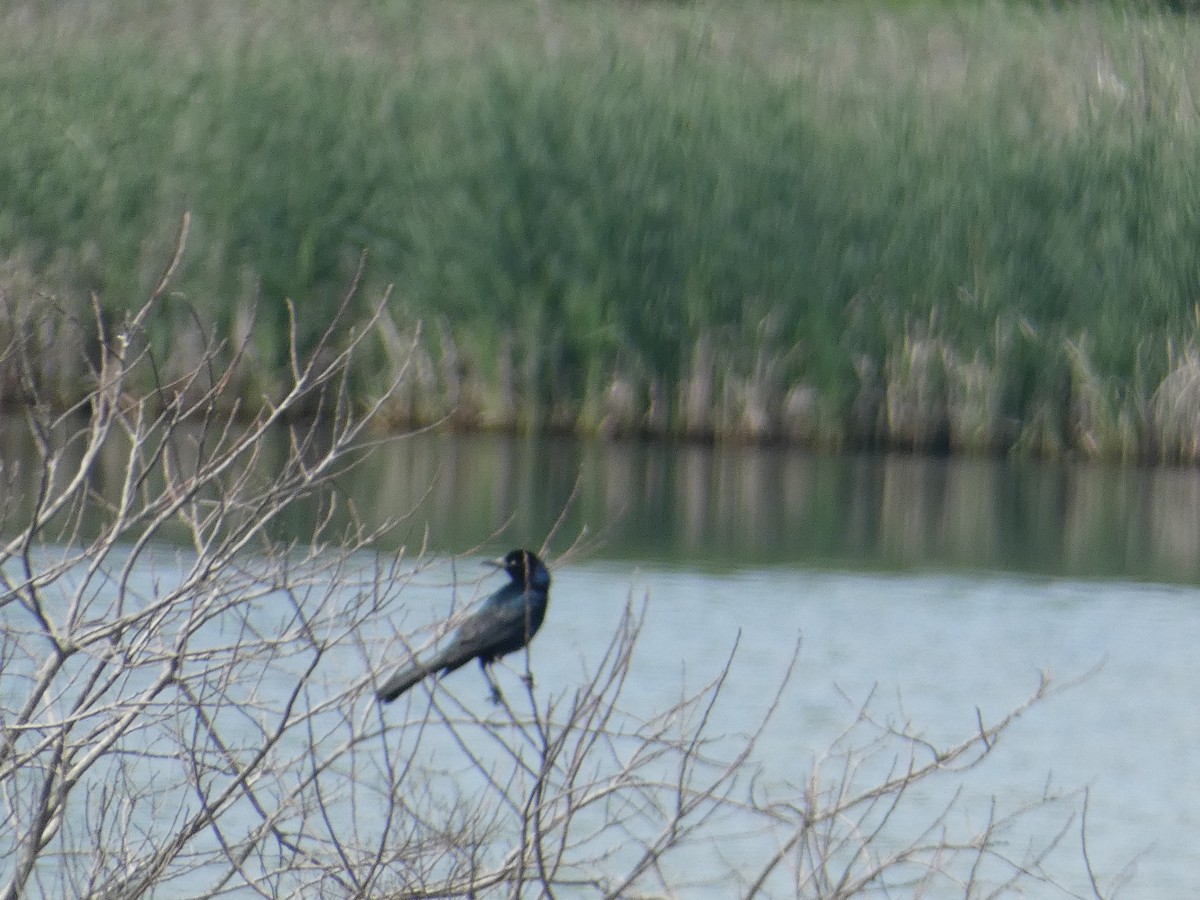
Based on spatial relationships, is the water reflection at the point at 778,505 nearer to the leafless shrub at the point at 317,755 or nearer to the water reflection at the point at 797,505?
the water reflection at the point at 797,505

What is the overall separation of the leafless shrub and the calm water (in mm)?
270

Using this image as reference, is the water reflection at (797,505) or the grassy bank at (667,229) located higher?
the grassy bank at (667,229)

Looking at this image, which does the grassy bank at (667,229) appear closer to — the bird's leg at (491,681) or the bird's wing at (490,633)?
the bird's wing at (490,633)

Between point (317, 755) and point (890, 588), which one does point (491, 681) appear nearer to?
point (317, 755)

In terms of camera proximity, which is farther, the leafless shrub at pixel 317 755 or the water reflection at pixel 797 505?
the water reflection at pixel 797 505

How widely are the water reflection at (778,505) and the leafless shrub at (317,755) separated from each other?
1294mm

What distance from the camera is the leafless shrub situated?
4.00 meters

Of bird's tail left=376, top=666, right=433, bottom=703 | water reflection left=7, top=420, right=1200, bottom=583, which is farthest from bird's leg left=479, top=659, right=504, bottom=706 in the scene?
water reflection left=7, top=420, right=1200, bottom=583

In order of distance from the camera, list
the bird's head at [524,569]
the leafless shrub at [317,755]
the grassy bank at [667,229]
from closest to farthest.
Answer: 1. the leafless shrub at [317,755]
2. the bird's head at [524,569]
3. the grassy bank at [667,229]

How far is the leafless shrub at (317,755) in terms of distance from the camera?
4.00m

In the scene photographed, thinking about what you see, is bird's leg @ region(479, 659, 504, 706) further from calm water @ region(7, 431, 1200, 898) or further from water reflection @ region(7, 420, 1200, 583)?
water reflection @ region(7, 420, 1200, 583)

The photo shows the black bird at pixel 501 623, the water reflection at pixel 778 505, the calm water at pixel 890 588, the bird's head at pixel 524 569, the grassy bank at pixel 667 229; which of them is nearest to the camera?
the black bird at pixel 501 623

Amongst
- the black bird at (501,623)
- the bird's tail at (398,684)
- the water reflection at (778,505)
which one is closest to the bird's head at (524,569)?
the black bird at (501,623)

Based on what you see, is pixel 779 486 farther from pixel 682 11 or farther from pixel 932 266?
pixel 682 11
